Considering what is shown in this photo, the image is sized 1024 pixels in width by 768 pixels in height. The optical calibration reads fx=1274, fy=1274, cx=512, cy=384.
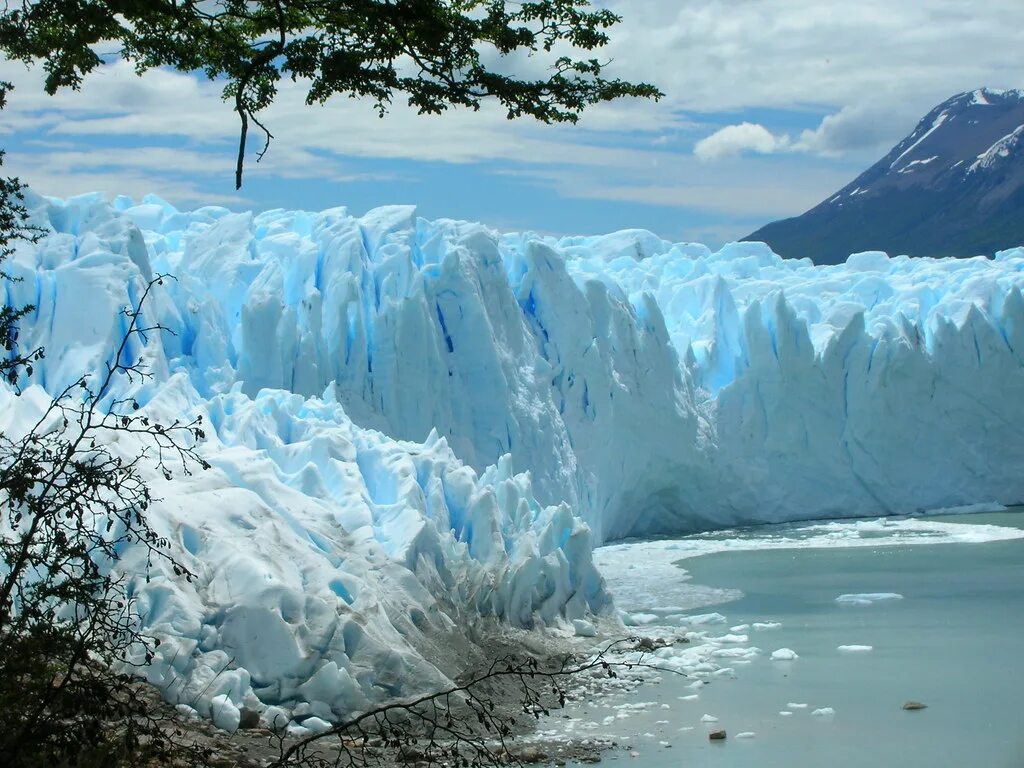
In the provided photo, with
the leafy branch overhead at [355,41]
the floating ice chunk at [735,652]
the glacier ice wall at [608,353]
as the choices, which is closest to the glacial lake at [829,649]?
the floating ice chunk at [735,652]

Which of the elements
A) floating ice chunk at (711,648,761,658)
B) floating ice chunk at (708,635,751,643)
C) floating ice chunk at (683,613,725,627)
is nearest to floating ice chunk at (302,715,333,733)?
floating ice chunk at (711,648,761,658)

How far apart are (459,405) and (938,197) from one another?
45667 mm

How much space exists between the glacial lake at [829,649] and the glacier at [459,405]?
114 cm

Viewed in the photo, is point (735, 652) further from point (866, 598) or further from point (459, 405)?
point (459, 405)

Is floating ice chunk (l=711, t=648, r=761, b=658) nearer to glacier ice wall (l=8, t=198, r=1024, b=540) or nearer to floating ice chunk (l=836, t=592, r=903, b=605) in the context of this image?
floating ice chunk (l=836, t=592, r=903, b=605)

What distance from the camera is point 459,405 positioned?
50.0ft

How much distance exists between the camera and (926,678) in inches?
354

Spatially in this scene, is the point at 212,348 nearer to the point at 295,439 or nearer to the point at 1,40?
the point at 295,439

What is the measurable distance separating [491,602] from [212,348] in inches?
200

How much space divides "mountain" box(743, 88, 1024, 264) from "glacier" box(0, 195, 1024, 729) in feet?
96.4

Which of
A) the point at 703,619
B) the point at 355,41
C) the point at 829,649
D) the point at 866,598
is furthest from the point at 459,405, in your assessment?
the point at 355,41

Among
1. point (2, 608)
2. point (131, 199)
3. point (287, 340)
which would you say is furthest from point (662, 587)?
point (2, 608)

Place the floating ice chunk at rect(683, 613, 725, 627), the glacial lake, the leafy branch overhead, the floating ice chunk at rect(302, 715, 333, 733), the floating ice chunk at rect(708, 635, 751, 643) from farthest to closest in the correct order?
the floating ice chunk at rect(683, 613, 725, 627) → the floating ice chunk at rect(708, 635, 751, 643) → the glacial lake → the floating ice chunk at rect(302, 715, 333, 733) → the leafy branch overhead

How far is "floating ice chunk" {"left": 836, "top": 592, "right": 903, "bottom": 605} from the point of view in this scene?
39.9ft
